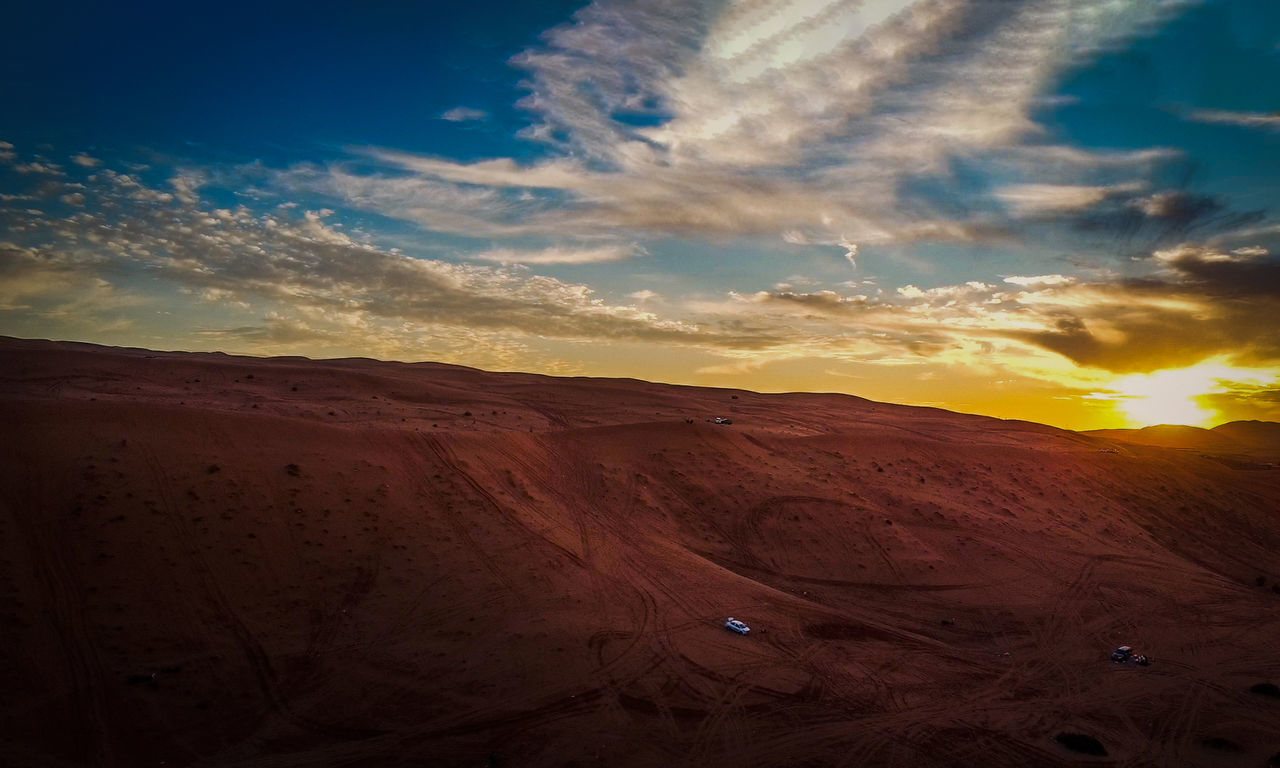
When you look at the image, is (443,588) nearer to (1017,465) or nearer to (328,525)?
(328,525)

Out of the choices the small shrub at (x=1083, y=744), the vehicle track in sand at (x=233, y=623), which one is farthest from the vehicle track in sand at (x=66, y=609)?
the small shrub at (x=1083, y=744)

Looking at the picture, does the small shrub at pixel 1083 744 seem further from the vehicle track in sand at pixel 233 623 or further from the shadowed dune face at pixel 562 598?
the vehicle track in sand at pixel 233 623

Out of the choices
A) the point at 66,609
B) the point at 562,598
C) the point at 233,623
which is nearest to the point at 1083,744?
the point at 562,598

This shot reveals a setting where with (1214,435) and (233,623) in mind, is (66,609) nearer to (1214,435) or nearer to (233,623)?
(233,623)

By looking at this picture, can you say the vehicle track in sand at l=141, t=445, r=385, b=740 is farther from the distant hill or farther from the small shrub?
the distant hill

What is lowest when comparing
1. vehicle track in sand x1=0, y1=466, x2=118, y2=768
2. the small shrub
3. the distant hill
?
the small shrub

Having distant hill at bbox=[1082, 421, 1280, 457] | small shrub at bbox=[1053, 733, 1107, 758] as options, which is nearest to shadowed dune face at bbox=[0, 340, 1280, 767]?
small shrub at bbox=[1053, 733, 1107, 758]

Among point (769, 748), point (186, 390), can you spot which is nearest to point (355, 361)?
point (186, 390)

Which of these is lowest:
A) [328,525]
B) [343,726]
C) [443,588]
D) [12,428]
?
[343,726]
